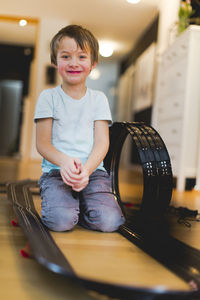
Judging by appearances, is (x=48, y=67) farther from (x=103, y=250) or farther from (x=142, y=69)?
(x=103, y=250)

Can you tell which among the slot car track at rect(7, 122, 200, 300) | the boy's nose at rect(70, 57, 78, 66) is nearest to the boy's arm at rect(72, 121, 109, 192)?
the slot car track at rect(7, 122, 200, 300)

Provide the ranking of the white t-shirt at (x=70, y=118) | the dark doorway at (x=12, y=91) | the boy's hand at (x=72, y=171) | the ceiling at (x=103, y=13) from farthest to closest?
the dark doorway at (x=12, y=91) < the ceiling at (x=103, y=13) < the white t-shirt at (x=70, y=118) < the boy's hand at (x=72, y=171)

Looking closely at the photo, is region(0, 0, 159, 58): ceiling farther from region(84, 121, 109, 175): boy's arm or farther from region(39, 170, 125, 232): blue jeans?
region(39, 170, 125, 232): blue jeans

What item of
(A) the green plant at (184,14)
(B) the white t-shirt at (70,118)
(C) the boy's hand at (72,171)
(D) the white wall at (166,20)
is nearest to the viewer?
(C) the boy's hand at (72,171)

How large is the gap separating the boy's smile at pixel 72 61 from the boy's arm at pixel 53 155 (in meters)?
0.18

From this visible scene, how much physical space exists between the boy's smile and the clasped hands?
0.36m

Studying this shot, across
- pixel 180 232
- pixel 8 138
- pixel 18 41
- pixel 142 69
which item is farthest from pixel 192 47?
pixel 8 138

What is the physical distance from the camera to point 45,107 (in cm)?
128

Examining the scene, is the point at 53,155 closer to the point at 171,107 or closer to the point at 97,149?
the point at 97,149

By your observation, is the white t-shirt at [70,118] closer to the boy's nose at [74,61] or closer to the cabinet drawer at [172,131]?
the boy's nose at [74,61]

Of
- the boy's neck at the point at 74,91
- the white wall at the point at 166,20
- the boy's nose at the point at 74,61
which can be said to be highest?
the white wall at the point at 166,20

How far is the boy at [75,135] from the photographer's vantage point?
120 cm

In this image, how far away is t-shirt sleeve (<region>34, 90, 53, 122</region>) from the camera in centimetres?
127

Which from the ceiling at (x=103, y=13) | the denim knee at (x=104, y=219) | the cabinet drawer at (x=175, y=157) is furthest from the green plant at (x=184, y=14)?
the denim knee at (x=104, y=219)
